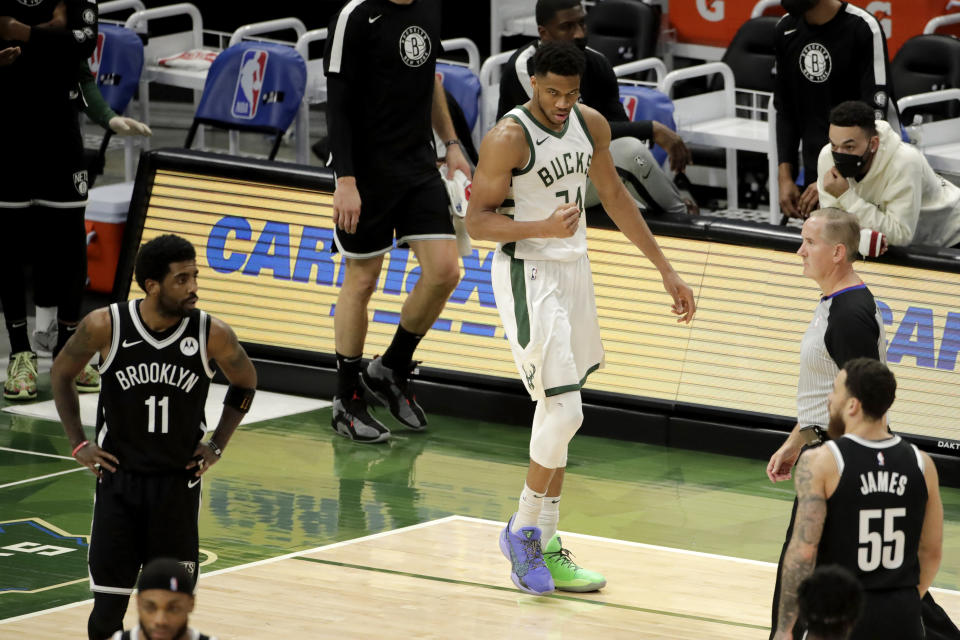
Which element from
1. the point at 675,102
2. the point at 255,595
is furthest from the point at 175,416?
the point at 675,102

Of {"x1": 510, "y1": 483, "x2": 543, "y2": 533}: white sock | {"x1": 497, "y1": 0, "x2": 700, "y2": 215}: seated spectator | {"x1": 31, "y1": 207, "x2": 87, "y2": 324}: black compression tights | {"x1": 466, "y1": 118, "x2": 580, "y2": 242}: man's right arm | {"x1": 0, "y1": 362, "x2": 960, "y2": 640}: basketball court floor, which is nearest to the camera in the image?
{"x1": 0, "y1": 362, "x2": 960, "y2": 640}: basketball court floor

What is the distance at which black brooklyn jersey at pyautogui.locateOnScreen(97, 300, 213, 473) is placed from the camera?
5.21 metres

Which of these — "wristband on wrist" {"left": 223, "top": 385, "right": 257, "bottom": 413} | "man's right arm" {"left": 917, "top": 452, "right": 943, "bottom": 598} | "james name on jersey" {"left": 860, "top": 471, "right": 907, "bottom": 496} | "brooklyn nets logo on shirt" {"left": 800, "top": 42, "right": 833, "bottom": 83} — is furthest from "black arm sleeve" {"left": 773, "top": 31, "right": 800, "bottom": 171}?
"james name on jersey" {"left": 860, "top": 471, "right": 907, "bottom": 496}

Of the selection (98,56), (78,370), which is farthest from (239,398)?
(98,56)

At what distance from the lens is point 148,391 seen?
521 cm

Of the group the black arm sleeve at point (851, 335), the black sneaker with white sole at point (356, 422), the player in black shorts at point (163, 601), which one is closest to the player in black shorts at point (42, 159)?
the black sneaker with white sole at point (356, 422)

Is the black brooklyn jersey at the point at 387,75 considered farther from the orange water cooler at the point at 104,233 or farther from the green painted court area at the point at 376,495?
the orange water cooler at the point at 104,233

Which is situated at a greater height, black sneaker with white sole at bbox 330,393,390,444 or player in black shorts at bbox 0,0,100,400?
player in black shorts at bbox 0,0,100,400

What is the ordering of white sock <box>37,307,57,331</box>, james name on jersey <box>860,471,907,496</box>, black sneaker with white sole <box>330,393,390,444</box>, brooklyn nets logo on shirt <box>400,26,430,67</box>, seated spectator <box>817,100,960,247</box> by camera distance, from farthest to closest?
white sock <box>37,307,57,331</box> → black sneaker with white sole <box>330,393,390,444</box> → brooklyn nets logo on shirt <box>400,26,430,67</box> → seated spectator <box>817,100,960,247</box> → james name on jersey <box>860,471,907,496</box>

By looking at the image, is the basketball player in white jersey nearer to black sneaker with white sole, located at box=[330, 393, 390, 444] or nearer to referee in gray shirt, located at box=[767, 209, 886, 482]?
referee in gray shirt, located at box=[767, 209, 886, 482]

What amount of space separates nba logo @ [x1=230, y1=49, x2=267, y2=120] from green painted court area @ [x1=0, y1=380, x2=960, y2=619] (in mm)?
3273

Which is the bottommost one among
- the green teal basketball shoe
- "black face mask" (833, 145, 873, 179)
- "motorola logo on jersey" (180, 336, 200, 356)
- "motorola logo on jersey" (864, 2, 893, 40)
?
the green teal basketball shoe

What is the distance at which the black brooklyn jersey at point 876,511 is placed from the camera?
175 inches

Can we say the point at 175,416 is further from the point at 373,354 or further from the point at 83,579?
the point at 373,354
